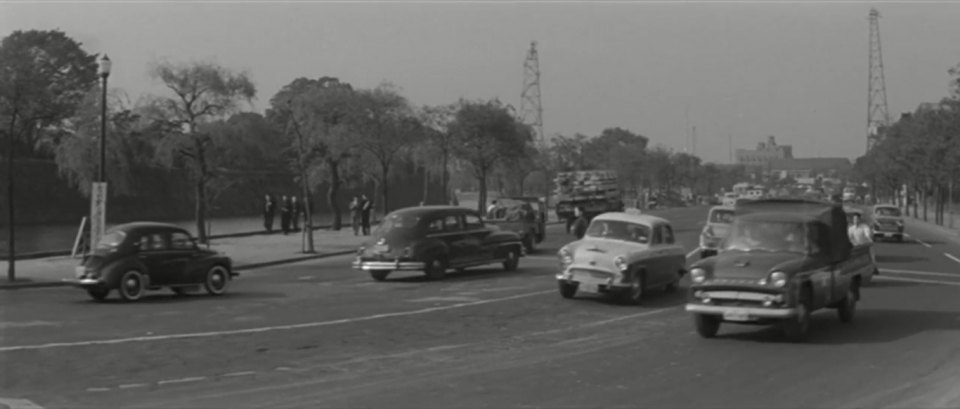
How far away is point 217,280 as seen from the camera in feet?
77.9

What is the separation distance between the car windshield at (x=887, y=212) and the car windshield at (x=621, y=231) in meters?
29.2

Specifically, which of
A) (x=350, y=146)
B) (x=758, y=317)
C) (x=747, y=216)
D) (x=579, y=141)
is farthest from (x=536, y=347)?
(x=579, y=141)

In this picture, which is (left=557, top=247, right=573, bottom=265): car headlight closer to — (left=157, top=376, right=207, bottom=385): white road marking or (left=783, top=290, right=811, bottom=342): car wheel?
(left=783, top=290, right=811, bottom=342): car wheel

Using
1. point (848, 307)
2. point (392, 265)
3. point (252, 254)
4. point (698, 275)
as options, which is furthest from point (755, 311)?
point (252, 254)

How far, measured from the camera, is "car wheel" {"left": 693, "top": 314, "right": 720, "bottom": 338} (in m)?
15.7

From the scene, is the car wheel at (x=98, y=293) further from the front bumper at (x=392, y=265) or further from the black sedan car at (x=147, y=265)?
the front bumper at (x=392, y=265)

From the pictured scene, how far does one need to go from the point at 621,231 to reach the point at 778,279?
23.5ft

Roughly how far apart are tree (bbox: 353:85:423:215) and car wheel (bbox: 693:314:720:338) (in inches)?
1536

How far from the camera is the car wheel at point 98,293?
71.6ft

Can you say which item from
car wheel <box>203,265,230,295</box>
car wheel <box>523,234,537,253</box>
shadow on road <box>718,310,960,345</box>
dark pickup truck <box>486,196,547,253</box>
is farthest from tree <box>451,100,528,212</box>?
shadow on road <box>718,310,960,345</box>

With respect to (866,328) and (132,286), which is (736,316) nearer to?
(866,328)

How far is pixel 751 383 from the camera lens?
12.1 m

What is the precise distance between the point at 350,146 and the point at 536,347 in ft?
129

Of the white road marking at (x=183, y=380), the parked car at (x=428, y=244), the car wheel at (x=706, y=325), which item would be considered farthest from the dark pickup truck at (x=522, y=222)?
the white road marking at (x=183, y=380)
